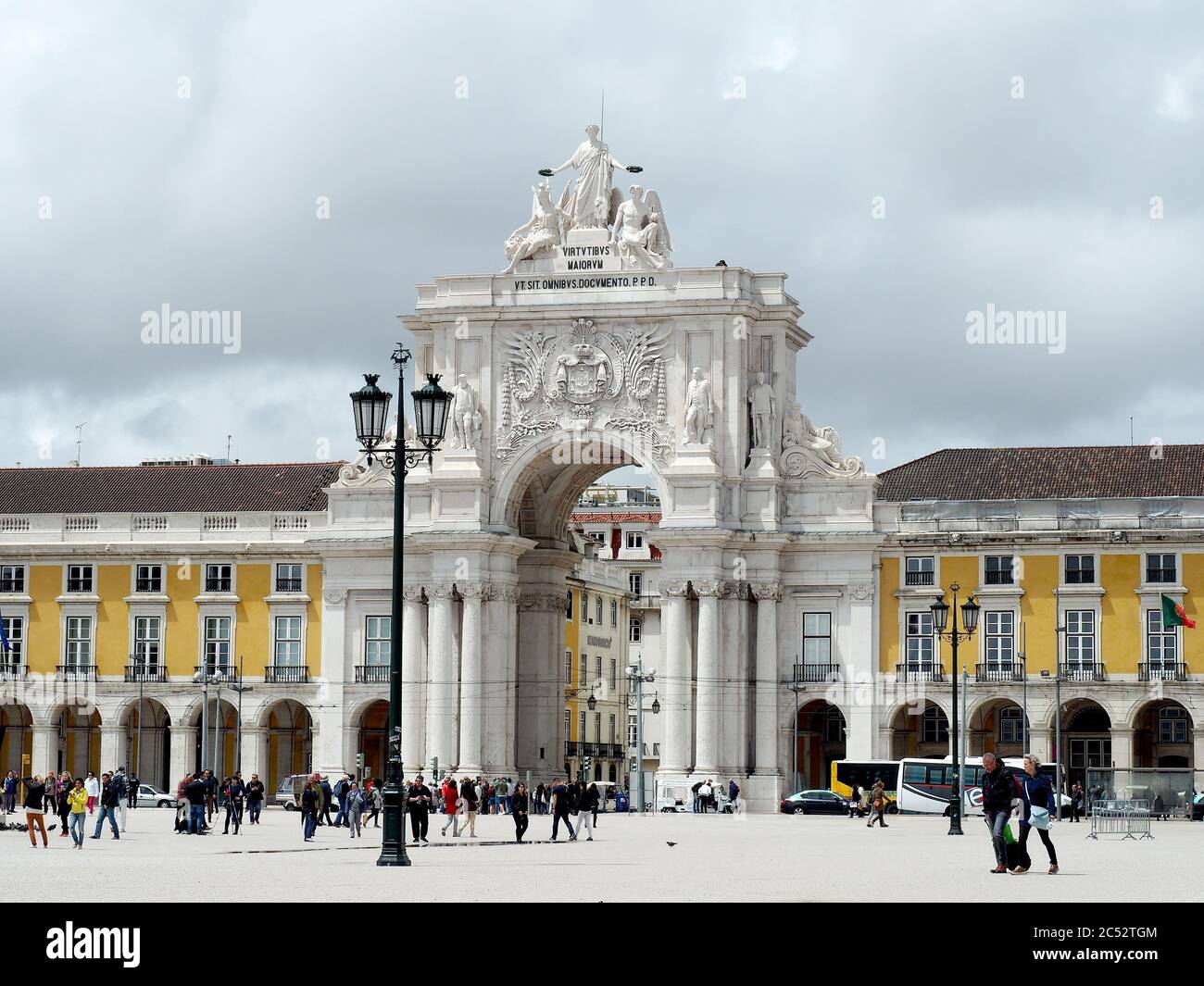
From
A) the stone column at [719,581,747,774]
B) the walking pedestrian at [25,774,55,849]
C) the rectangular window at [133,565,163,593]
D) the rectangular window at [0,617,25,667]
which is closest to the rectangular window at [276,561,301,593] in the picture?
the rectangular window at [133,565,163,593]

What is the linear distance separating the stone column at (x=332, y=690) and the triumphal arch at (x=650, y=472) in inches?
106

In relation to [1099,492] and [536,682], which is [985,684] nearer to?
[1099,492]

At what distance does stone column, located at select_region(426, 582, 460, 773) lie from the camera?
8044cm

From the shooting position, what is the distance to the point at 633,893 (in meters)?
29.4

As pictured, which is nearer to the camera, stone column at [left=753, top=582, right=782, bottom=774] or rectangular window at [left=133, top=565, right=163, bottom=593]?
stone column at [left=753, top=582, right=782, bottom=774]

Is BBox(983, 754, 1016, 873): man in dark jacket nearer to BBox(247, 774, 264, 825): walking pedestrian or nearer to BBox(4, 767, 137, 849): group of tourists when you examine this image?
BBox(4, 767, 137, 849): group of tourists

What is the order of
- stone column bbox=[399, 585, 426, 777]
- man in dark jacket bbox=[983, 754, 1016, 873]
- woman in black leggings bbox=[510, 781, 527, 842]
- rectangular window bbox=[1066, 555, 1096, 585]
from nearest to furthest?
man in dark jacket bbox=[983, 754, 1016, 873]
woman in black leggings bbox=[510, 781, 527, 842]
rectangular window bbox=[1066, 555, 1096, 585]
stone column bbox=[399, 585, 426, 777]

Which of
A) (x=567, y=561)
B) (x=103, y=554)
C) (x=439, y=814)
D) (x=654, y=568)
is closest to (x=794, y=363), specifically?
(x=567, y=561)

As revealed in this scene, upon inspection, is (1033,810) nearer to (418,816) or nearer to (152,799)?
(418,816)

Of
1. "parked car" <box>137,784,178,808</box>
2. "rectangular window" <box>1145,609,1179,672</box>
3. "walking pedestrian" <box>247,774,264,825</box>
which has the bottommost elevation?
"parked car" <box>137,784,178,808</box>

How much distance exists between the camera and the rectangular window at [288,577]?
85.6 metres

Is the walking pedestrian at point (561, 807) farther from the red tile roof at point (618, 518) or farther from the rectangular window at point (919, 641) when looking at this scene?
the red tile roof at point (618, 518)

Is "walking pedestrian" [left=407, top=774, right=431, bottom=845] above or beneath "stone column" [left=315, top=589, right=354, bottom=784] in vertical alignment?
beneath

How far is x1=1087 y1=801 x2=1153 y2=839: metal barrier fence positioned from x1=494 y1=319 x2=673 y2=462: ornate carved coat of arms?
2426 cm
